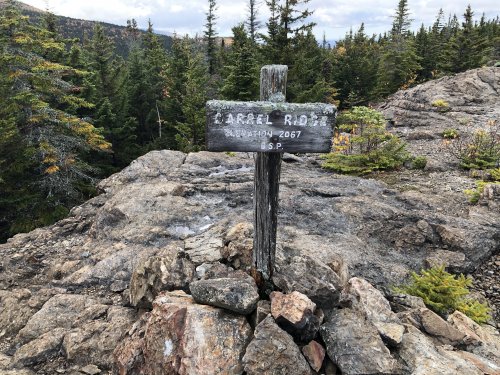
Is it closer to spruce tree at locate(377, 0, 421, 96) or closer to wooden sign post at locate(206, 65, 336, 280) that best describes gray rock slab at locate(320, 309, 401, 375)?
wooden sign post at locate(206, 65, 336, 280)

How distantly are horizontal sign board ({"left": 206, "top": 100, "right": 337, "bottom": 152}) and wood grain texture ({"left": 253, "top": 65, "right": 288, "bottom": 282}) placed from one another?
505 mm

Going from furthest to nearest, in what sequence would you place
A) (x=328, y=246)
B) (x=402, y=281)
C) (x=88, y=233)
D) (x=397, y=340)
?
(x=88, y=233)
(x=328, y=246)
(x=402, y=281)
(x=397, y=340)

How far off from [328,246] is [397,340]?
3985 mm

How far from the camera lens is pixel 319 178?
42.7 ft

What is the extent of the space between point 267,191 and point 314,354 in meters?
2.14

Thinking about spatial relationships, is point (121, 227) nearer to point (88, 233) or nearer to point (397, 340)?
point (88, 233)

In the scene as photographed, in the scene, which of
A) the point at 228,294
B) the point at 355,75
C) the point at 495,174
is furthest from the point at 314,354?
the point at 355,75

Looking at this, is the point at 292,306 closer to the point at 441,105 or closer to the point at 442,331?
the point at 442,331

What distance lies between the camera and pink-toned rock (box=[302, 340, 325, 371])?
4348 mm

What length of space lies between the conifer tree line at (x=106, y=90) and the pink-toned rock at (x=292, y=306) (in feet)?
50.0

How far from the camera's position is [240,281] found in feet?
16.8

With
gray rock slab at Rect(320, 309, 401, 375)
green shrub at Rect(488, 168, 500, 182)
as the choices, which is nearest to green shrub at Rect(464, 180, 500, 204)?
green shrub at Rect(488, 168, 500, 182)

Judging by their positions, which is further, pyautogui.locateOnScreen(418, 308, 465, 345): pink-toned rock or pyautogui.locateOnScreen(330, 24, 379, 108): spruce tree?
pyautogui.locateOnScreen(330, 24, 379, 108): spruce tree

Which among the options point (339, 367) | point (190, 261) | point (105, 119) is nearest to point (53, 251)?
point (190, 261)
